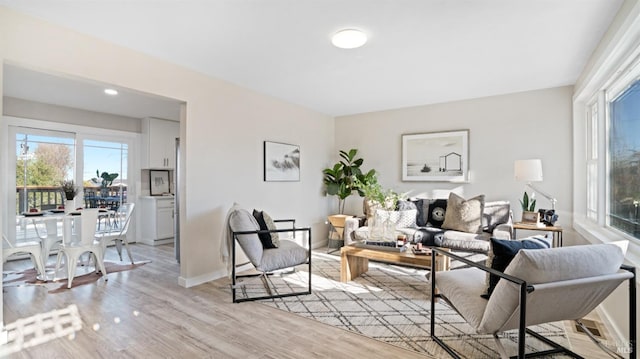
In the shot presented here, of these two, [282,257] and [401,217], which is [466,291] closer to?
[282,257]

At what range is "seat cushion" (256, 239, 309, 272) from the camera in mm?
3291

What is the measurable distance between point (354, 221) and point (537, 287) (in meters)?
3.25

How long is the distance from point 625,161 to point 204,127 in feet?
13.6

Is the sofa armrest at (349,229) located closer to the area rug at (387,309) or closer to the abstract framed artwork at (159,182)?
the area rug at (387,309)

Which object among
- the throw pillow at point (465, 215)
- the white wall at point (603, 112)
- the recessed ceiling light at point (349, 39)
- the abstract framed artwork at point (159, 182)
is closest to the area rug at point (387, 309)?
the white wall at point (603, 112)

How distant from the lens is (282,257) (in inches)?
134

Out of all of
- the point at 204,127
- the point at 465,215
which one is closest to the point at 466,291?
the point at 465,215

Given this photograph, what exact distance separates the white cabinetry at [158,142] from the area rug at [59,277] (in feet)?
7.57

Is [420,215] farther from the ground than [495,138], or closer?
closer

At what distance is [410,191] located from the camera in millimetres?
5570

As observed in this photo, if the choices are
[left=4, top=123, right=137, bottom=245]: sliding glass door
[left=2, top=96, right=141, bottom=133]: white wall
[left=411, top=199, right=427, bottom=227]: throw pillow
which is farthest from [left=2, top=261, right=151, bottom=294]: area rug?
[left=411, top=199, right=427, bottom=227]: throw pillow

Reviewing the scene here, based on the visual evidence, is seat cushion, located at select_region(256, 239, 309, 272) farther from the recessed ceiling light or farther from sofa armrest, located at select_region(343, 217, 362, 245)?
the recessed ceiling light

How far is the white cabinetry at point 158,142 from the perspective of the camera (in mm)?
6184

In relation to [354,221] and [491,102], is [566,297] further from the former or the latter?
[491,102]
